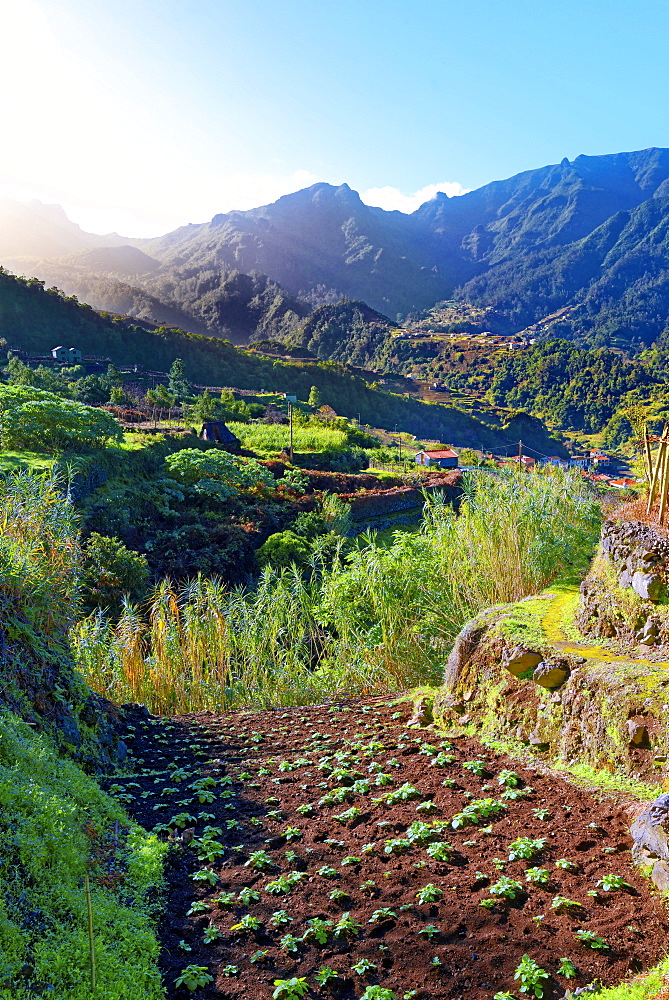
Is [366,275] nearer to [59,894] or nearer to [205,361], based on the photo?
[205,361]

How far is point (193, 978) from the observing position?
2248 mm

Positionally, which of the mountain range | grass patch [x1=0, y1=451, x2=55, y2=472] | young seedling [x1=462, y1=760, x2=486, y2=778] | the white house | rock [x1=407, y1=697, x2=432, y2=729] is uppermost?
the mountain range

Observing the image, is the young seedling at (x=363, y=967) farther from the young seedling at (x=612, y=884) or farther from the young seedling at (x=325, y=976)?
the young seedling at (x=612, y=884)

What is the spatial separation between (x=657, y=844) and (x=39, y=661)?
10.9 ft

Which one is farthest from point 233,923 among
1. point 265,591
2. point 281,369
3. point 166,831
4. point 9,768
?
point 281,369

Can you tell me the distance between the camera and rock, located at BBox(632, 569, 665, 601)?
11.9 feet

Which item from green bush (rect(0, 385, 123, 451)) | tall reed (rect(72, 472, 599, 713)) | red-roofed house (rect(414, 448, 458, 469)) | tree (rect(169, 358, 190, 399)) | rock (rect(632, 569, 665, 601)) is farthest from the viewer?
tree (rect(169, 358, 190, 399))

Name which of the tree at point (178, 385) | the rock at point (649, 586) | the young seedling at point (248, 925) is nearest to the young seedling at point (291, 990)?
the young seedling at point (248, 925)

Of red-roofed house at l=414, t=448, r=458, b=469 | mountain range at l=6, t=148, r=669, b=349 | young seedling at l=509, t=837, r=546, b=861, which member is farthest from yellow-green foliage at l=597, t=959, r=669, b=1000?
mountain range at l=6, t=148, r=669, b=349

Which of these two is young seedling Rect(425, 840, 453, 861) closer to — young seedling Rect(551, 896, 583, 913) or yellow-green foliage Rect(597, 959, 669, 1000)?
young seedling Rect(551, 896, 583, 913)

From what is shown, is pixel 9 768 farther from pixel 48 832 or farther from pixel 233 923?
pixel 233 923

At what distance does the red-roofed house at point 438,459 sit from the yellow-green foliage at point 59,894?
24.9 meters

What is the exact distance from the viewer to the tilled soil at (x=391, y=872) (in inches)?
88.6

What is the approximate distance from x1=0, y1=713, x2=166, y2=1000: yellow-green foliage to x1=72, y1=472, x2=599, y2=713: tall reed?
261cm
